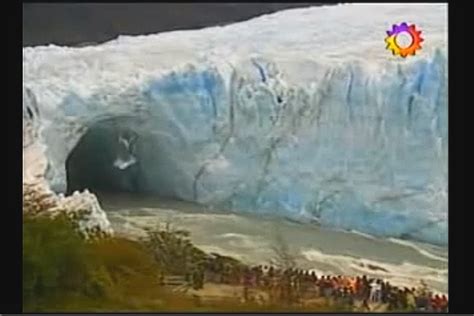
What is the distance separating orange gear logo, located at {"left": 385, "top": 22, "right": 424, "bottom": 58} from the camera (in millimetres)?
4520

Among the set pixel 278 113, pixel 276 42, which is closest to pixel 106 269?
pixel 278 113

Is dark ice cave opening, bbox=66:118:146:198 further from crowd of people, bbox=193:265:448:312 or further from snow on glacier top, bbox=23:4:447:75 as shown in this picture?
crowd of people, bbox=193:265:448:312

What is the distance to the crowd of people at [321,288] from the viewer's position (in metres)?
4.53

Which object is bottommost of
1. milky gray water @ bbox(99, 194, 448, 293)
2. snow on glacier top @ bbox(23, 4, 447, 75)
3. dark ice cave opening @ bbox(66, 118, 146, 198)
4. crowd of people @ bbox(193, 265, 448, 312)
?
crowd of people @ bbox(193, 265, 448, 312)

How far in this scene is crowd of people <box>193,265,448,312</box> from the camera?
453 cm

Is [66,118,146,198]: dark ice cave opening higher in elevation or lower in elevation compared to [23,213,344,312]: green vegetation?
higher

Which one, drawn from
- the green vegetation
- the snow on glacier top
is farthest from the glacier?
the green vegetation

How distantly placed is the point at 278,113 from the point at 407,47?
0.82 m

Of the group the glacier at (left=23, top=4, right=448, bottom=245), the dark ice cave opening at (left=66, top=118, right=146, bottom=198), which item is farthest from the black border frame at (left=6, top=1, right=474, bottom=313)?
the dark ice cave opening at (left=66, top=118, right=146, bottom=198)

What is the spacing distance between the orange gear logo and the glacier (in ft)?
0.11

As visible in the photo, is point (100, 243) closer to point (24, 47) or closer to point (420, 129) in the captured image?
point (24, 47)
